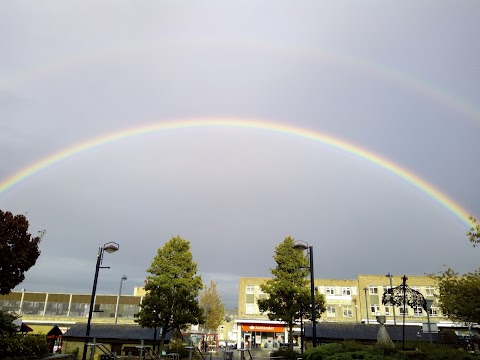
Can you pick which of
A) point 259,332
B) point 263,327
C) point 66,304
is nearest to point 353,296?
point 263,327

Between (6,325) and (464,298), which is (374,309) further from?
(6,325)

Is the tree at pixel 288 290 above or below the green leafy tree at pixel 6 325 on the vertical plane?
above

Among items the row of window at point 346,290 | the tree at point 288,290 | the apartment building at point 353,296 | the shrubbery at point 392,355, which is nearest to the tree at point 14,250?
the shrubbery at point 392,355

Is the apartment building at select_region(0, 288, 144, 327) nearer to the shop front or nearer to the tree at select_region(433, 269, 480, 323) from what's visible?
the shop front

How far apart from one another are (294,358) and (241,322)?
40589mm

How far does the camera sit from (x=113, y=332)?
42.2 meters

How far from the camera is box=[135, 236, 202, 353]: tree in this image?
112 ft

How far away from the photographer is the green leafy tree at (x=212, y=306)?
69.6 metres

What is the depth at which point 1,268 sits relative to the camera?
18.4 m

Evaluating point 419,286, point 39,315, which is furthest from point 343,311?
point 39,315

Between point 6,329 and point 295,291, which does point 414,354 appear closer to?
point 6,329

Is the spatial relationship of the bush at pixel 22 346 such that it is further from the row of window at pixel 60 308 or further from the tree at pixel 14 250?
the row of window at pixel 60 308

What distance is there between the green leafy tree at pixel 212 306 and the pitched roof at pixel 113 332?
26.6m

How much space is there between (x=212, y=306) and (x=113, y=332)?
32.1m
